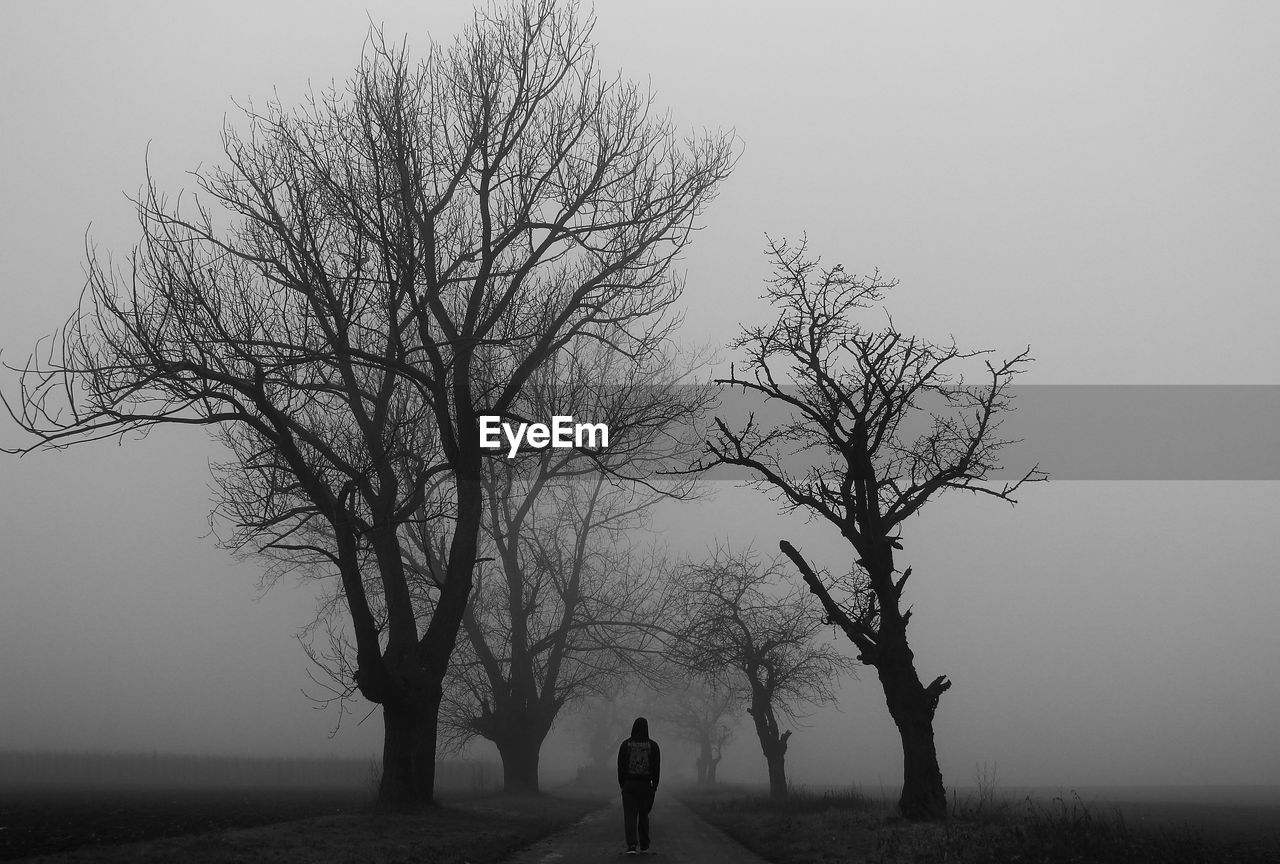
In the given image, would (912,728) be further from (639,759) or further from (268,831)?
(268,831)

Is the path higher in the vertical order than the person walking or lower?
lower

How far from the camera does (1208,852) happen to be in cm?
1084

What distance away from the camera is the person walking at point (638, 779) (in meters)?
14.8

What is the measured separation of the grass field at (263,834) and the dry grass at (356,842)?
0.01 meters

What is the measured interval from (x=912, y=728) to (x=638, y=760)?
5893 millimetres

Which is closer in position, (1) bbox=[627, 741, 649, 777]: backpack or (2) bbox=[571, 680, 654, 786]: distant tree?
(1) bbox=[627, 741, 649, 777]: backpack

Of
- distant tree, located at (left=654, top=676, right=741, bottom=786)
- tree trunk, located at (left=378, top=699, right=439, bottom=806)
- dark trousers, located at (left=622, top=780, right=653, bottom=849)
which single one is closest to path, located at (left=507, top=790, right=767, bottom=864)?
dark trousers, located at (left=622, top=780, right=653, bottom=849)

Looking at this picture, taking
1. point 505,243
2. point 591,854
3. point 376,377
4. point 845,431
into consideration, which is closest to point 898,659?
point 845,431

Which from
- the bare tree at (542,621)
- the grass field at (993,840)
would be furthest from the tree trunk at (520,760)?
the grass field at (993,840)

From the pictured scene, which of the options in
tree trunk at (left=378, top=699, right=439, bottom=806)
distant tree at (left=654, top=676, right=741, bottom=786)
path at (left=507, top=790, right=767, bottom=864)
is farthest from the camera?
distant tree at (left=654, top=676, right=741, bottom=786)

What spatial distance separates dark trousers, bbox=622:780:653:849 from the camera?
48.3ft

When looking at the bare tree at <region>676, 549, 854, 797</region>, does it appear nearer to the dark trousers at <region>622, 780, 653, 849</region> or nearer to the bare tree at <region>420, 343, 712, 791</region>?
the bare tree at <region>420, 343, 712, 791</region>

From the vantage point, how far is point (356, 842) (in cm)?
1395

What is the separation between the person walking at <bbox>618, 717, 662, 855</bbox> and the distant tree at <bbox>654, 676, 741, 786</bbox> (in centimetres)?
4583
